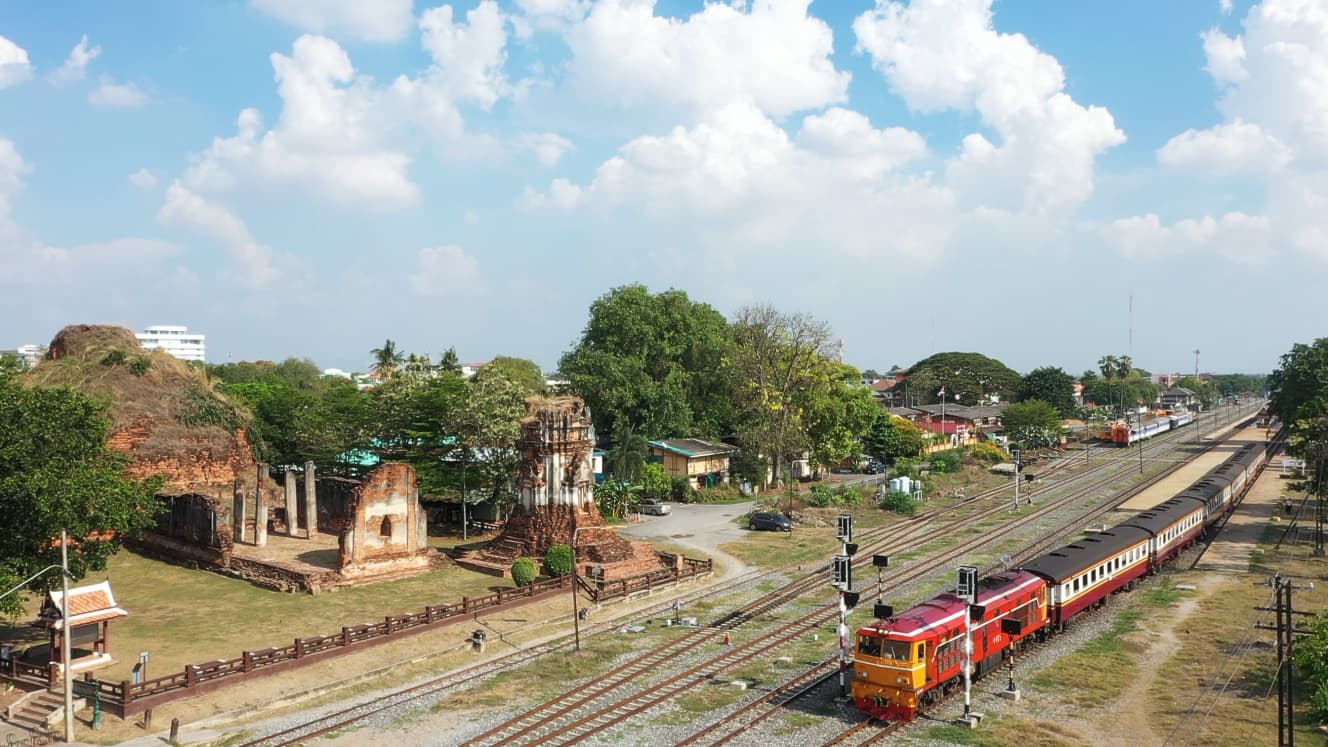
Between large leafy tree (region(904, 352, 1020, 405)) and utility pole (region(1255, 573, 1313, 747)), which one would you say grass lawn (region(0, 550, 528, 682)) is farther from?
large leafy tree (region(904, 352, 1020, 405))

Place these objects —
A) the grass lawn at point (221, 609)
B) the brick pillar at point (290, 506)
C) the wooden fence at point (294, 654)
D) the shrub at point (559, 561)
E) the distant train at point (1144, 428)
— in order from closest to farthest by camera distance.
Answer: the wooden fence at point (294, 654), the grass lawn at point (221, 609), the shrub at point (559, 561), the brick pillar at point (290, 506), the distant train at point (1144, 428)

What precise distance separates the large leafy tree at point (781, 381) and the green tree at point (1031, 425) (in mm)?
34181

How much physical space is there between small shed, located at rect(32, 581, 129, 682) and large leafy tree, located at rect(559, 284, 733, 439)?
142 ft

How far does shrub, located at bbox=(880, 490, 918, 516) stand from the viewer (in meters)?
55.2

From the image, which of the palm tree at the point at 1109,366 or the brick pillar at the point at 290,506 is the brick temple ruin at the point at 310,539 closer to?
the brick pillar at the point at 290,506

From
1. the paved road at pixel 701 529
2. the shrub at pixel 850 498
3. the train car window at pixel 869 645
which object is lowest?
the paved road at pixel 701 529

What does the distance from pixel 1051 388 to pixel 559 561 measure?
3929 inches

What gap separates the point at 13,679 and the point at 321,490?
22.7 meters

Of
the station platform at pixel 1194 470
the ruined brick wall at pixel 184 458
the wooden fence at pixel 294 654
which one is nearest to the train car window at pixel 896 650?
the wooden fence at pixel 294 654

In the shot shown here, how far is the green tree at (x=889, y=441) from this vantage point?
78.9 meters

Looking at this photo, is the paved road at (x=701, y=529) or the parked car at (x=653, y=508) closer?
the paved road at (x=701, y=529)

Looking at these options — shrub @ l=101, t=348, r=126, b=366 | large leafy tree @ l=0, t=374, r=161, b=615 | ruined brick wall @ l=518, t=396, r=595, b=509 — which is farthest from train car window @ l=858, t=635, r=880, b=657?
shrub @ l=101, t=348, r=126, b=366

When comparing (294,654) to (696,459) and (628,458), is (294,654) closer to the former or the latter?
(628,458)

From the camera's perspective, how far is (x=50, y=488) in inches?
881
